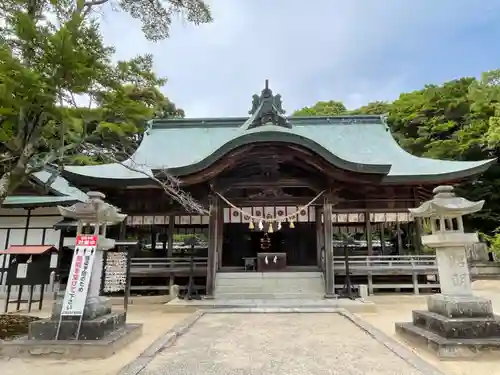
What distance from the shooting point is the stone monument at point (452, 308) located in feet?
15.6

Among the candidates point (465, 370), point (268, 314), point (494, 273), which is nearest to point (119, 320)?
point (268, 314)

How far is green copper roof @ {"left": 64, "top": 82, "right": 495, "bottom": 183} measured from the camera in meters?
9.46

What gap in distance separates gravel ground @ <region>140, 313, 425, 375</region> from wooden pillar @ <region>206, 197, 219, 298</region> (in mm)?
2645

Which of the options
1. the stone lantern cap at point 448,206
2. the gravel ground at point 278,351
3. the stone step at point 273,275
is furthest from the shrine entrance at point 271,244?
the stone lantern cap at point 448,206

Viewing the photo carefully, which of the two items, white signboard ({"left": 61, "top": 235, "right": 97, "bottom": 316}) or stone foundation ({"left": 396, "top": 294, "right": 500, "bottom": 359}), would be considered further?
white signboard ({"left": 61, "top": 235, "right": 97, "bottom": 316})

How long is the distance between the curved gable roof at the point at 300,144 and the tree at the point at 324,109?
68.8ft

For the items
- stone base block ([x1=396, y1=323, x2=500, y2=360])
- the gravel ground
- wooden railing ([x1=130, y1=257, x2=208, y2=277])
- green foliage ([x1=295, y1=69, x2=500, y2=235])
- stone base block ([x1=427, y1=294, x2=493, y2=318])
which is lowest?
the gravel ground

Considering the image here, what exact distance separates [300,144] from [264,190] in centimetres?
213

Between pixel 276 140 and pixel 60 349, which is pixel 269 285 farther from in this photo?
pixel 60 349

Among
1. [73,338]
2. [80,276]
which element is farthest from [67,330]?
[80,276]

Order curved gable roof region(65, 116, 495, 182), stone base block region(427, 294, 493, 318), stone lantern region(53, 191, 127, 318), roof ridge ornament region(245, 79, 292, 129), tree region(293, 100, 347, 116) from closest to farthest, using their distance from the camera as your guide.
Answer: stone base block region(427, 294, 493, 318)
stone lantern region(53, 191, 127, 318)
curved gable roof region(65, 116, 495, 182)
roof ridge ornament region(245, 79, 292, 129)
tree region(293, 100, 347, 116)

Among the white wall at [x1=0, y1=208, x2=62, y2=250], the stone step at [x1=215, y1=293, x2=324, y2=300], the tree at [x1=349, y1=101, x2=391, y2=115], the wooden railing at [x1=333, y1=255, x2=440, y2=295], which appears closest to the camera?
the stone step at [x1=215, y1=293, x2=324, y2=300]

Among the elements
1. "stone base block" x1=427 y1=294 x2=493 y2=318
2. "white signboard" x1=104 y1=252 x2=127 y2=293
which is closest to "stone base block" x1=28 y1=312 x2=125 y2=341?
"white signboard" x1=104 y1=252 x2=127 y2=293

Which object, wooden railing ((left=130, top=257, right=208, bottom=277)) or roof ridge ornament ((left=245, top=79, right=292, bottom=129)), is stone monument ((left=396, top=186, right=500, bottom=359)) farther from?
wooden railing ((left=130, top=257, right=208, bottom=277))
